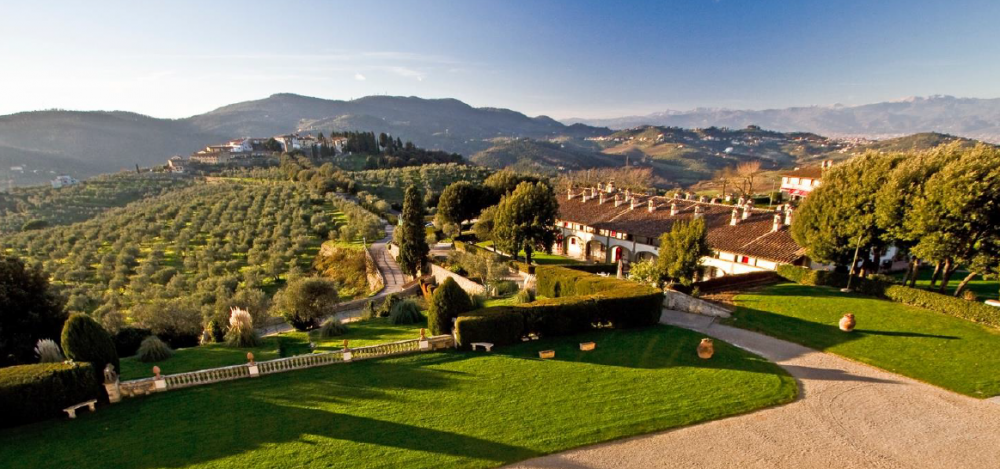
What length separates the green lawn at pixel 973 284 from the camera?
23.8m

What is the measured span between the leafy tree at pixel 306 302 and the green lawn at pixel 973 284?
37170 millimetres

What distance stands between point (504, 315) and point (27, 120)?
272668mm

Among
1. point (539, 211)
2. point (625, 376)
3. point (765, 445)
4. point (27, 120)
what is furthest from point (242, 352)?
point (27, 120)

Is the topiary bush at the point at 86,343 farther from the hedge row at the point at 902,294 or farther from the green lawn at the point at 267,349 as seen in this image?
the hedge row at the point at 902,294

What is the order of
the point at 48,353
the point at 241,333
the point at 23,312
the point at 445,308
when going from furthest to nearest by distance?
the point at 241,333 → the point at 445,308 → the point at 23,312 → the point at 48,353

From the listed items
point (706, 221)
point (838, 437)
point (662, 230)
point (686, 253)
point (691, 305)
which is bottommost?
point (691, 305)

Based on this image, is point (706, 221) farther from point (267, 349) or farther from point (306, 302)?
point (267, 349)

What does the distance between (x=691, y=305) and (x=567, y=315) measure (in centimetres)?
906

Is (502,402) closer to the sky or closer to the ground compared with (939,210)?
closer to the ground

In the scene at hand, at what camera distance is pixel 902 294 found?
22.4 m

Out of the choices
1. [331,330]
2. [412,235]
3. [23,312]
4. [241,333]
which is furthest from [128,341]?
[412,235]

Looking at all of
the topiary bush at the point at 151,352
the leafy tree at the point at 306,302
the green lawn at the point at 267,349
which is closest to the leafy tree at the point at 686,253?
the green lawn at the point at 267,349

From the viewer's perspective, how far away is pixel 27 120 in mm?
183500

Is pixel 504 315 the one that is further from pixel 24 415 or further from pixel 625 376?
pixel 24 415
